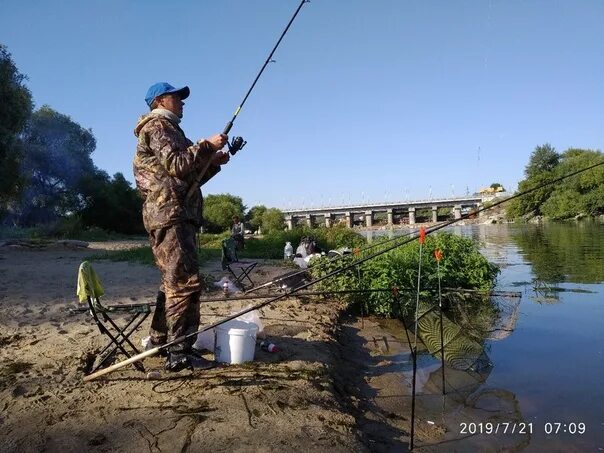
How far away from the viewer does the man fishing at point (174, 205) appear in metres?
4.11

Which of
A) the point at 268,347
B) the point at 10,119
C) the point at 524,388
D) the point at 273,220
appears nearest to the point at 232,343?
the point at 268,347

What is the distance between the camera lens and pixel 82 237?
28641 mm

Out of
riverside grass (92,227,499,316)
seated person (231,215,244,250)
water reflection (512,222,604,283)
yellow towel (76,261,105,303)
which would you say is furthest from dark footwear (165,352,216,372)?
seated person (231,215,244,250)

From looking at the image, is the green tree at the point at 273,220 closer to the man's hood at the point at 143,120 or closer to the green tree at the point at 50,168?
the green tree at the point at 50,168

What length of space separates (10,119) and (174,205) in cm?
2048

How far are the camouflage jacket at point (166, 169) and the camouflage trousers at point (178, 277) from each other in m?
0.13

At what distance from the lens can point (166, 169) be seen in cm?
414

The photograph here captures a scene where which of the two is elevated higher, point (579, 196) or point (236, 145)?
point (579, 196)

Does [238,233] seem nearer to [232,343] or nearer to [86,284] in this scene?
[232,343]

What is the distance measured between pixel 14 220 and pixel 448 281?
3856 centimetres

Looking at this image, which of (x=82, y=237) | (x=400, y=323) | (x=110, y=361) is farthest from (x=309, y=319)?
(x=82, y=237)

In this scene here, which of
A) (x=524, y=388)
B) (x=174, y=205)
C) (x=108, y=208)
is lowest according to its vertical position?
(x=524, y=388)

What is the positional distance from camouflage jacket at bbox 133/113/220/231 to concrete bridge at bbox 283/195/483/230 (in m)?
88.5

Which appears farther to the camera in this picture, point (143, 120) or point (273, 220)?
point (273, 220)
